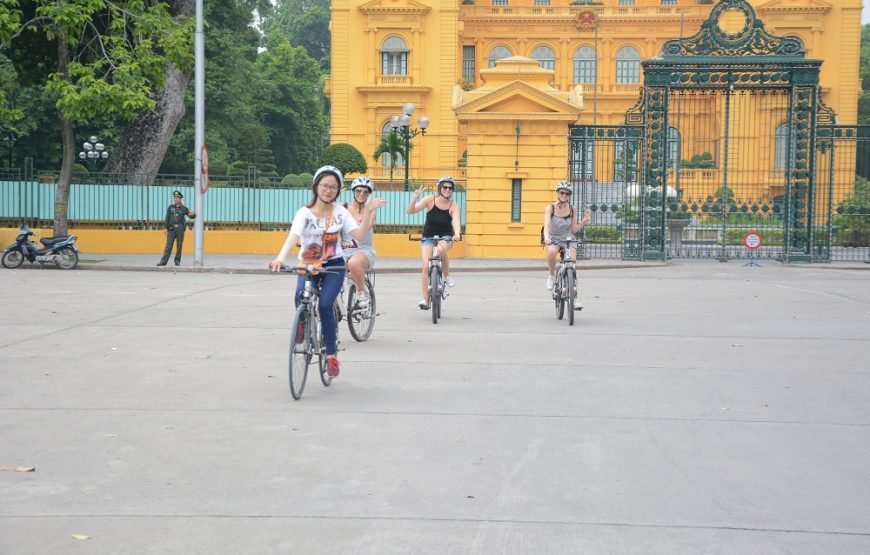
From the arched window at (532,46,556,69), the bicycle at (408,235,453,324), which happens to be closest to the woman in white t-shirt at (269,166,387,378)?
the bicycle at (408,235,453,324)

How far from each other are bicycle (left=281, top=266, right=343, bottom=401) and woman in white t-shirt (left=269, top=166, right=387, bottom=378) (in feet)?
0.26

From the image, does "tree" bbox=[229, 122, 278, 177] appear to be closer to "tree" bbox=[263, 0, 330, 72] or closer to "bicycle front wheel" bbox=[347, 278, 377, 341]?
"bicycle front wheel" bbox=[347, 278, 377, 341]

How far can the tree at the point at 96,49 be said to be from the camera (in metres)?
25.1

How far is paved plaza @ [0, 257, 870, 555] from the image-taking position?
553 centimetres

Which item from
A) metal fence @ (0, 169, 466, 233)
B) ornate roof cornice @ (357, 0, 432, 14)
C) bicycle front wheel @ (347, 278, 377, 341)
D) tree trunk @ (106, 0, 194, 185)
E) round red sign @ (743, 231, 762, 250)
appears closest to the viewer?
bicycle front wheel @ (347, 278, 377, 341)

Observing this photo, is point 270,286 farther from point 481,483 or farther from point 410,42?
point 410,42

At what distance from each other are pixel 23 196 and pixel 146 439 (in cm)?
2447

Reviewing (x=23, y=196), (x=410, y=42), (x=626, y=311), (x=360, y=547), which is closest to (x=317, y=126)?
(x=410, y=42)

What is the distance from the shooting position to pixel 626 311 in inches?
639

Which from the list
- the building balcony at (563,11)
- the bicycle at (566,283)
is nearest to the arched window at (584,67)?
the building balcony at (563,11)

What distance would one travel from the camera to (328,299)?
9258 mm

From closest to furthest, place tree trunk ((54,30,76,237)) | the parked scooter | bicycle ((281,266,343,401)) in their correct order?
1. bicycle ((281,266,343,401))
2. the parked scooter
3. tree trunk ((54,30,76,237))

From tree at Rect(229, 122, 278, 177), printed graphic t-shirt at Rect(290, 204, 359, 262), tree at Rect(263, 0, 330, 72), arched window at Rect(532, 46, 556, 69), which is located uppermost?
tree at Rect(263, 0, 330, 72)

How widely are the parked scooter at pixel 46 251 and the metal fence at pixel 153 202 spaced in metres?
5.34
